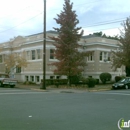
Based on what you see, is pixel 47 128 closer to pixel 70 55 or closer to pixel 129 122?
pixel 129 122

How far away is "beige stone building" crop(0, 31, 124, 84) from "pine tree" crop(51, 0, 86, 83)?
6.95 m

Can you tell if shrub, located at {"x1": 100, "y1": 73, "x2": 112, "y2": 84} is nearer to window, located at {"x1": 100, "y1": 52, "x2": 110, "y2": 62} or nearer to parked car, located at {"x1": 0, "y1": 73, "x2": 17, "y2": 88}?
window, located at {"x1": 100, "y1": 52, "x2": 110, "y2": 62}

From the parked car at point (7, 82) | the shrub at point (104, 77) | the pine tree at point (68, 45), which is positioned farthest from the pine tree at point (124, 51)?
the parked car at point (7, 82)

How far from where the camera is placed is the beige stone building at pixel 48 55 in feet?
131

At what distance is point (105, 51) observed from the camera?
147 feet

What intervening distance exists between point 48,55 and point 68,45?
758 cm

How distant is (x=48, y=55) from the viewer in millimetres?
39125

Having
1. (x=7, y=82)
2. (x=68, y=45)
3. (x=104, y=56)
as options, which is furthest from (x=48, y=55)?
(x=104, y=56)

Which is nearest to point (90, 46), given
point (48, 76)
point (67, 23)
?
point (48, 76)

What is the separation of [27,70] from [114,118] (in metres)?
33.9

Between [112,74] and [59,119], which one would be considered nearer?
[59,119]

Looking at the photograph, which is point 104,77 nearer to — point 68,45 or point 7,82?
point 68,45

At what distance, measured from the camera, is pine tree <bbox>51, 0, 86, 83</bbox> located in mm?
32031

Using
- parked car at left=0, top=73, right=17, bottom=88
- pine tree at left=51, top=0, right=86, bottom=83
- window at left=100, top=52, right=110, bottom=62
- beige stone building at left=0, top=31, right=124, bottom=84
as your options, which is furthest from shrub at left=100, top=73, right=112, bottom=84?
parked car at left=0, top=73, right=17, bottom=88
